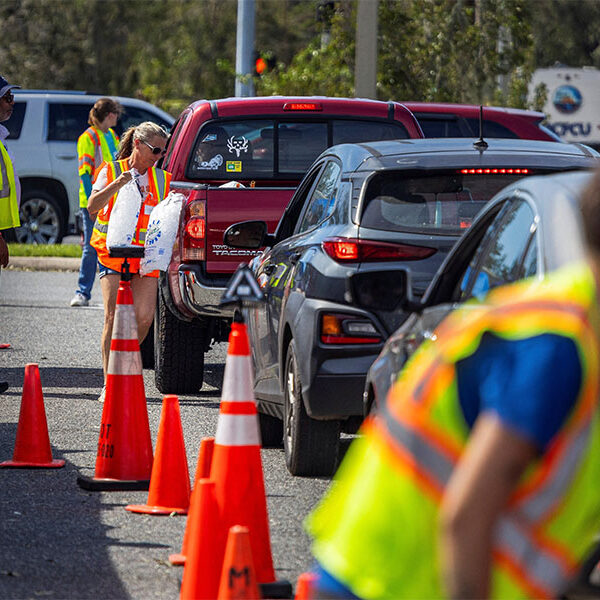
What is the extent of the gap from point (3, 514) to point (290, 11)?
40870 millimetres

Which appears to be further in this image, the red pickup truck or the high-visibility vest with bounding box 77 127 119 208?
the high-visibility vest with bounding box 77 127 119 208

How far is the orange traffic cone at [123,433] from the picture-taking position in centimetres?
698

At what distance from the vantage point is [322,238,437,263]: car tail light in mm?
6773

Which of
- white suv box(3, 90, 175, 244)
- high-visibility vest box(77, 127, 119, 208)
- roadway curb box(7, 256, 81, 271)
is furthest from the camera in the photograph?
white suv box(3, 90, 175, 244)

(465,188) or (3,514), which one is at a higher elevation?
(465,188)

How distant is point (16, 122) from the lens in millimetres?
20781

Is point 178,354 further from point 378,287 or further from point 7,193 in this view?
point 378,287

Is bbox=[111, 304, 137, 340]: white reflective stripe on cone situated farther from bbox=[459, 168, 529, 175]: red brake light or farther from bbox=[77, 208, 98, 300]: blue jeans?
bbox=[77, 208, 98, 300]: blue jeans

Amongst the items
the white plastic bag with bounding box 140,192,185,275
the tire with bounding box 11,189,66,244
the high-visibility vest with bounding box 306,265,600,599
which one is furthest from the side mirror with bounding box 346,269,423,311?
the tire with bounding box 11,189,66,244

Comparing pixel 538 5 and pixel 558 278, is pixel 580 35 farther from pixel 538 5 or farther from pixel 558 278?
pixel 558 278

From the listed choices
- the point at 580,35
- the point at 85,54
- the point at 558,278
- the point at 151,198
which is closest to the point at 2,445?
the point at 151,198

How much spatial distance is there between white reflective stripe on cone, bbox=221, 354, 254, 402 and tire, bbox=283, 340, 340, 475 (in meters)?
1.80

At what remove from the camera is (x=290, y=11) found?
1821 inches

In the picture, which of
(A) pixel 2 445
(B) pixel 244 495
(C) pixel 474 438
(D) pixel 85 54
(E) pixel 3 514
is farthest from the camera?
(D) pixel 85 54
